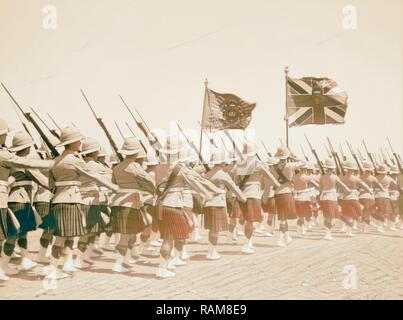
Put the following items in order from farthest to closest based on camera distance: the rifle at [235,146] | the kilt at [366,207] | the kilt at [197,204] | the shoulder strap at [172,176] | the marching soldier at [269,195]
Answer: the kilt at [366,207] < the marching soldier at [269,195] < the rifle at [235,146] < the kilt at [197,204] < the shoulder strap at [172,176]

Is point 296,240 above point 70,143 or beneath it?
beneath

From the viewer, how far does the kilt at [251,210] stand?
30.6 ft

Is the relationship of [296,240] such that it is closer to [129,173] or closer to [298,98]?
[298,98]

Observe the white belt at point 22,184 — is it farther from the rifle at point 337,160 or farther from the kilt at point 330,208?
the rifle at point 337,160

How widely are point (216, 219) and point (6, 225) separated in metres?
3.60

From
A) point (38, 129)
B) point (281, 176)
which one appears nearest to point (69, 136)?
point (38, 129)

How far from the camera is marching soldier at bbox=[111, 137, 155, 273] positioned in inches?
276

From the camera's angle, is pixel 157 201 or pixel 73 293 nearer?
pixel 73 293

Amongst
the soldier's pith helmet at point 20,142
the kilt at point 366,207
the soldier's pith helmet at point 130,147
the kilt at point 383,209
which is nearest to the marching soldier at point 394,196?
the kilt at point 383,209

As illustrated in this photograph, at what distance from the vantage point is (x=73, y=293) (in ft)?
21.3

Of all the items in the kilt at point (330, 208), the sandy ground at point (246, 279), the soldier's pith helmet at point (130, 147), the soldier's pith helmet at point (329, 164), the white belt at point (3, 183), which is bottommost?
the sandy ground at point (246, 279)

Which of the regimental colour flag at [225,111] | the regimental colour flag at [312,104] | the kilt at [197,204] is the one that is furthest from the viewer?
the regimental colour flag at [312,104]

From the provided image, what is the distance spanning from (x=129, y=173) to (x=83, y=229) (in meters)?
1.09
